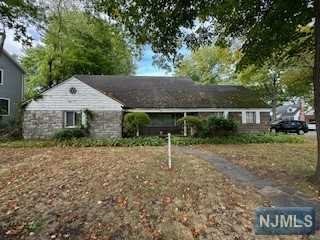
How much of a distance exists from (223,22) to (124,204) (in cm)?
590

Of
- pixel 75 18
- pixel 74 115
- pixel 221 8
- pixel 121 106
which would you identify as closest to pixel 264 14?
pixel 221 8

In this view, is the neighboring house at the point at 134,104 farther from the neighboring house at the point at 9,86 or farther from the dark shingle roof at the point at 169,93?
the neighboring house at the point at 9,86

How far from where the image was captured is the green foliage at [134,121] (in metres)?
21.8

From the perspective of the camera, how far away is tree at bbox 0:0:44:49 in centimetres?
872

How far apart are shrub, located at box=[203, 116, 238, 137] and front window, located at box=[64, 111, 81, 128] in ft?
30.1

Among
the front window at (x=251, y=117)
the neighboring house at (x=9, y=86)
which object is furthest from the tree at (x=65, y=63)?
the front window at (x=251, y=117)

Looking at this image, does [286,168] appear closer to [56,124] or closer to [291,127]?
[56,124]

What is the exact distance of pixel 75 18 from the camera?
11664 mm

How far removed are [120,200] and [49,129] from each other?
1731cm

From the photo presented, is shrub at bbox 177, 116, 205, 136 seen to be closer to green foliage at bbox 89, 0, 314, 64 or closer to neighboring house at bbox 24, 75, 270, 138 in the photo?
neighboring house at bbox 24, 75, 270, 138

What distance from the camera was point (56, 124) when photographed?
74.5 ft

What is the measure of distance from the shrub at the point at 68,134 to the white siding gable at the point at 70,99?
7.12 feet

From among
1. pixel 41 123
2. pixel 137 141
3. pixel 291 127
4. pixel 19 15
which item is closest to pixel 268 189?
pixel 19 15

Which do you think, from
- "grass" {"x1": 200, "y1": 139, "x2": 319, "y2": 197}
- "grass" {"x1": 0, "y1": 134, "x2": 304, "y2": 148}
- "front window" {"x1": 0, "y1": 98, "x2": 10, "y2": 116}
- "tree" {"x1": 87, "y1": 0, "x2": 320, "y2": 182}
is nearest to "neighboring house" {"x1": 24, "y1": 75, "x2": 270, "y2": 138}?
"grass" {"x1": 0, "y1": 134, "x2": 304, "y2": 148}
